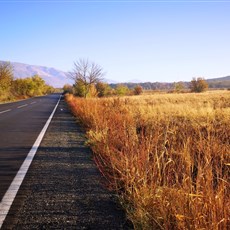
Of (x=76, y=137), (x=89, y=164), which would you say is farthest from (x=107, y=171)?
(x=76, y=137)

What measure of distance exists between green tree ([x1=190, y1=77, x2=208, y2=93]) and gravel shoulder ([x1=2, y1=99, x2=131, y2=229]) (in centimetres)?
8964

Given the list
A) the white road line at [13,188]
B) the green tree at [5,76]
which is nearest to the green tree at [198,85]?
the green tree at [5,76]

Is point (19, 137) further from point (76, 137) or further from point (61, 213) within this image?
point (61, 213)

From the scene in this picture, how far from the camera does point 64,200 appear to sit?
13.7 ft

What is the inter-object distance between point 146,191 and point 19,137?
696 cm

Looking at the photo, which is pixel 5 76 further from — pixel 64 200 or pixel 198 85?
pixel 198 85

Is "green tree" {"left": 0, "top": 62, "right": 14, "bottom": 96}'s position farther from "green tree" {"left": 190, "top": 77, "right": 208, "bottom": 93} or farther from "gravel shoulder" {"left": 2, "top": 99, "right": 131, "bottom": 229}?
"green tree" {"left": 190, "top": 77, "right": 208, "bottom": 93}

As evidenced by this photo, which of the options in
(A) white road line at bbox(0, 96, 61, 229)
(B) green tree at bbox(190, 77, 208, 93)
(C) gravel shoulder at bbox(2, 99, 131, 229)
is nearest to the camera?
(C) gravel shoulder at bbox(2, 99, 131, 229)

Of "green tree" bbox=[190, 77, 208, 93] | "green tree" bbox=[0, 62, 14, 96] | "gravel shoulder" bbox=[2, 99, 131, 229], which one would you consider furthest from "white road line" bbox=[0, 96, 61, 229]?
"green tree" bbox=[190, 77, 208, 93]

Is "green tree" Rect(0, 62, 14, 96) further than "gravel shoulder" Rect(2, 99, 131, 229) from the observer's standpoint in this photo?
Yes

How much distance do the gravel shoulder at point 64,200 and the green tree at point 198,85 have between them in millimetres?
89642

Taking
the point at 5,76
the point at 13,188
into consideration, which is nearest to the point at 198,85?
the point at 5,76

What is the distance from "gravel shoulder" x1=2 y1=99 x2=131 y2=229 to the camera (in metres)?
3.48

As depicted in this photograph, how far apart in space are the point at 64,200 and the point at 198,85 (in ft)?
303
